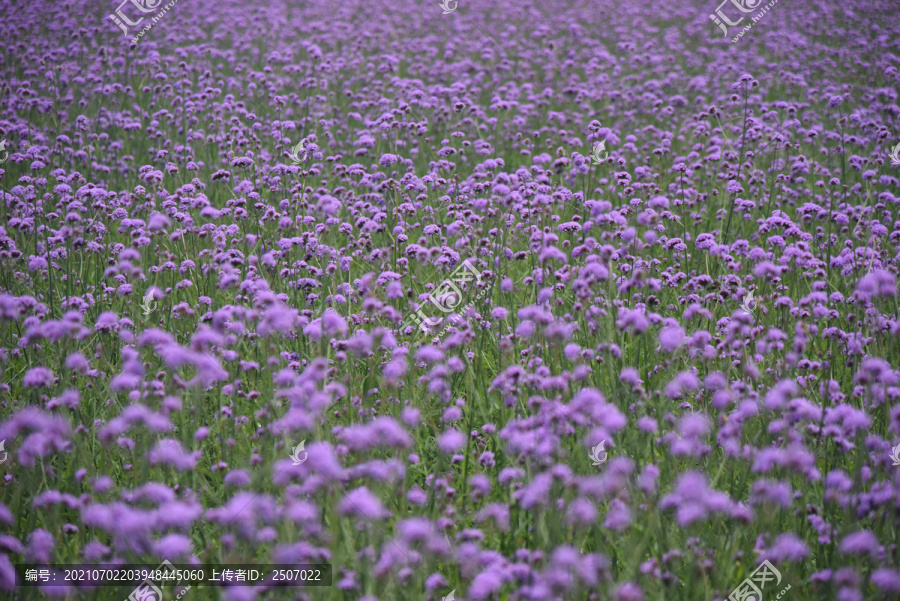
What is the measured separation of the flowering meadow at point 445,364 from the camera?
2.58 m

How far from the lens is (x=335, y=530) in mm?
2479

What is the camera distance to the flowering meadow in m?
2.58

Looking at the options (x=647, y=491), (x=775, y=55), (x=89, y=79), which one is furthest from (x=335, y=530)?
(x=775, y=55)

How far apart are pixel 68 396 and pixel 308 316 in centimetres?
183

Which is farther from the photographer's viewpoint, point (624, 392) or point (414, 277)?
point (414, 277)

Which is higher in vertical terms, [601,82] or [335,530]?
[335,530]

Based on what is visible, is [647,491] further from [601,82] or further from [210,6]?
[210,6]

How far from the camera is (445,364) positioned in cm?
362
